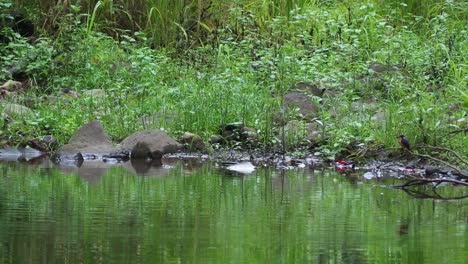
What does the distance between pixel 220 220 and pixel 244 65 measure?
6453mm

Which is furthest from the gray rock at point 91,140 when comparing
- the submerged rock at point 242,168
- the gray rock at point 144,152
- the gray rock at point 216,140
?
the submerged rock at point 242,168

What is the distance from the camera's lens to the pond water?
476 centimetres

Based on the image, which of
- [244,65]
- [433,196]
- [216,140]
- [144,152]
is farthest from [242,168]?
[244,65]

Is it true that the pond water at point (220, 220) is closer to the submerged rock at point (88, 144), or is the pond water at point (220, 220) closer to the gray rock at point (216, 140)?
the submerged rock at point (88, 144)

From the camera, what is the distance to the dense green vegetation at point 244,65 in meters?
10.4

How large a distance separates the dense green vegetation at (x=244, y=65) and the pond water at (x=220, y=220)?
2034 millimetres

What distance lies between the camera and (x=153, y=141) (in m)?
10.0

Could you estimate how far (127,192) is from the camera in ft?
23.3

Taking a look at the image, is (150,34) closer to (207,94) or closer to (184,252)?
(207,94)

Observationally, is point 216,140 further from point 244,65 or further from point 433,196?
point 433,196

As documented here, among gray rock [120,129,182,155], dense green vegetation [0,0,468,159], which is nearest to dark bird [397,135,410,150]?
dense green vegetation [0,0,468,159]

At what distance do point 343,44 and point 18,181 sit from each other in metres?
5.87

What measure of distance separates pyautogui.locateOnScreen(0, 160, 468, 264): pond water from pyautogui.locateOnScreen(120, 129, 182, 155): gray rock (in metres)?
1.49

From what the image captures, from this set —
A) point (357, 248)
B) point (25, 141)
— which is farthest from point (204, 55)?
point (357, 248)
